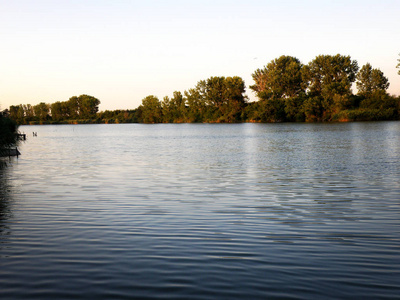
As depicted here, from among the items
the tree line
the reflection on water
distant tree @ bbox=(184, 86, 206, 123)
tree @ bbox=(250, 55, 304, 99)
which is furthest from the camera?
distant tree @ bbox=(184, 86, 206, 123)

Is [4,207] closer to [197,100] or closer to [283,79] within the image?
[283,79]

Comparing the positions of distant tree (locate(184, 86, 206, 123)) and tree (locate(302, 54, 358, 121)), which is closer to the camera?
tree (locate(302, 54, 358, 121))

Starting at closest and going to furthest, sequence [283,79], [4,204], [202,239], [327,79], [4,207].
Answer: [202,239] < [4,207] < [4,204] < [327,79] < [283,79]

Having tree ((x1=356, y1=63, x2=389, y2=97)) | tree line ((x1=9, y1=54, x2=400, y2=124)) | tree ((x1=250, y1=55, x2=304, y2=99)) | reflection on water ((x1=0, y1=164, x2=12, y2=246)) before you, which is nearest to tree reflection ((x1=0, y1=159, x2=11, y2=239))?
reflection on water ((x1=0, y1=164, x2=12, y2=246))

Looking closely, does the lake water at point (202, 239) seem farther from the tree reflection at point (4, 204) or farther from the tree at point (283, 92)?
the tree at point (283, 92)

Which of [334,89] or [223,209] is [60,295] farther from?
[334,89]

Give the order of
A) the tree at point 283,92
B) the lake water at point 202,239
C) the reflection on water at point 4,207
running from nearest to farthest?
the lake water at point 202,239 < the reflection on water at point 4,207 < the tree at point 283,92

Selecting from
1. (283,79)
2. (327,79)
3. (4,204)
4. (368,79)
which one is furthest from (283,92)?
(4,204)

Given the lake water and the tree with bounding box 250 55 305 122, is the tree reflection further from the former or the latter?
the tree with bounding box 250 55 305 122

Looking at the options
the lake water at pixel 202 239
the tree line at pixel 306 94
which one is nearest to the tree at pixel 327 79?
the tree line at pixel 306 94

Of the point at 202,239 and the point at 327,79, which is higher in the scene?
the point at 327,79

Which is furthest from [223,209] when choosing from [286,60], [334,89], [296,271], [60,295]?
[286,60]

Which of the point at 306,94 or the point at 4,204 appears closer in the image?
the point at 4,204

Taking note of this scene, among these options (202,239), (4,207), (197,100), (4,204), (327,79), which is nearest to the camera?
(202,239)
